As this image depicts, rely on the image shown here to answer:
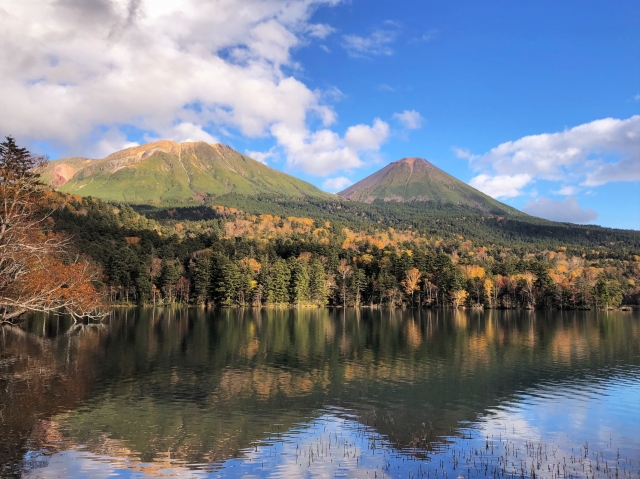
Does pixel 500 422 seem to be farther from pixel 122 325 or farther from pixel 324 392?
pixel 122 325

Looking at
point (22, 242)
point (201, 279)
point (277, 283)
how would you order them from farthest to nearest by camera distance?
point (277, 283)
point (201, 279)
point (22, 242)

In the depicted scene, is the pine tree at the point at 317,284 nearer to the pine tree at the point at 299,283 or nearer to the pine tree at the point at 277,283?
the pine tree at the point at 299,283

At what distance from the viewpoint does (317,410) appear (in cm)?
2466

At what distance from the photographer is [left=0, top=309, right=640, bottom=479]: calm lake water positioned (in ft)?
56.4

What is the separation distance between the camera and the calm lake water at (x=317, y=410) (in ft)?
56.4

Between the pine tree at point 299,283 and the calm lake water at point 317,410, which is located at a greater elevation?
the pine tree at point 299,283

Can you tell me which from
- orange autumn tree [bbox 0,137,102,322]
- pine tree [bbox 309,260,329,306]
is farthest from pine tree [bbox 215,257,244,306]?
orange autumn tree [bbox 0,137,102,322]

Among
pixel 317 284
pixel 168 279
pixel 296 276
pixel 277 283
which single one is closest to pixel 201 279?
pixel 168 279

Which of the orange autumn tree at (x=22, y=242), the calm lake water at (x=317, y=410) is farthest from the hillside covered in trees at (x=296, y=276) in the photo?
the orange autumn tree at (x=22, y=242)

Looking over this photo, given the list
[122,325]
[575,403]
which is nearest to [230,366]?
[575,403]

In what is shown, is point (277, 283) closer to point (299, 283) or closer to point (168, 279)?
point (299, 283)

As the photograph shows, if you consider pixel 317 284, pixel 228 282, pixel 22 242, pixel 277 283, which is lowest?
pixel 317 284

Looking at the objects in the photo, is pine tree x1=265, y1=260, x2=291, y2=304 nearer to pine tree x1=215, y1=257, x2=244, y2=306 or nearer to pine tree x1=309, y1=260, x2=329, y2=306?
pine tree x1=309, y1=260, x2=329, y2=306

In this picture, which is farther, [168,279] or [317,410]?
[168,279]
